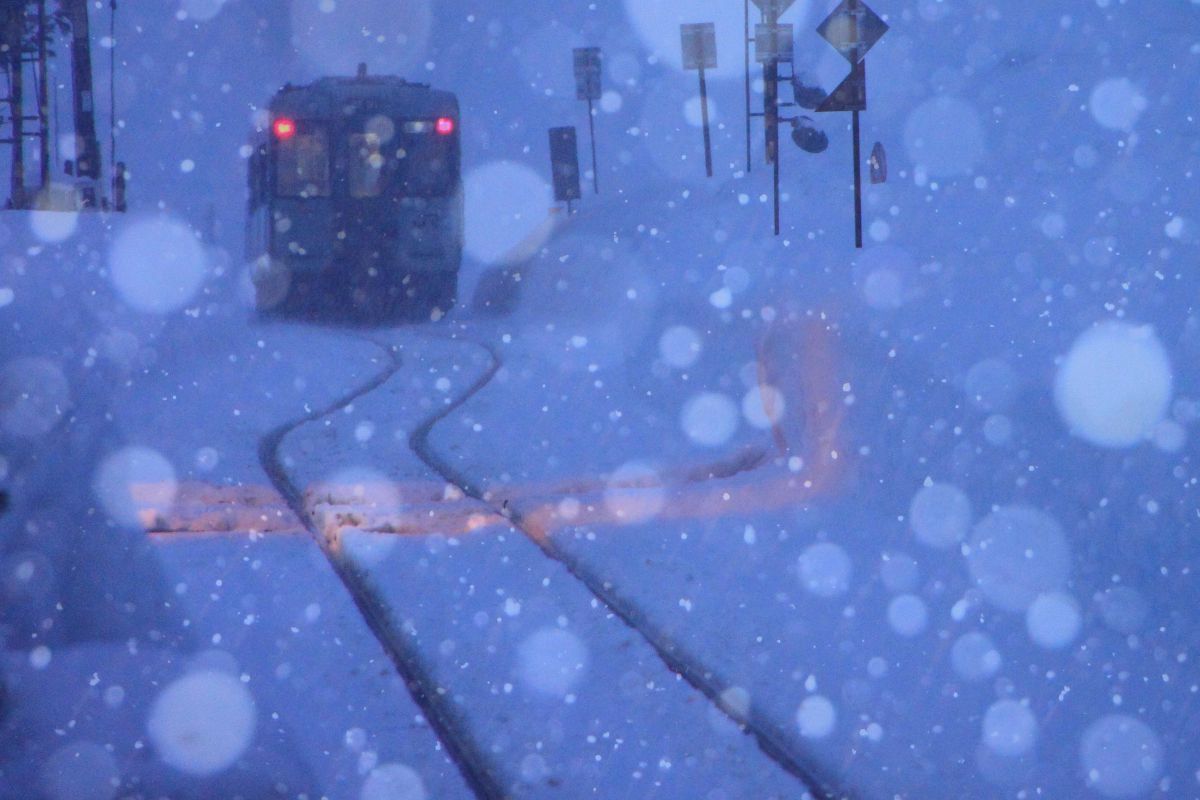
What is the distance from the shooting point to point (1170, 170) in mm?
9688

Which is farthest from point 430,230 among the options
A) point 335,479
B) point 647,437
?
point 335,479

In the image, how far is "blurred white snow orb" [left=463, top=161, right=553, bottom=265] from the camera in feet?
169

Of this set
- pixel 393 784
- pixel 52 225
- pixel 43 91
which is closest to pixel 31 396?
pixel 393 784

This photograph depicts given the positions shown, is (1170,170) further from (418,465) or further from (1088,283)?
(418,465)

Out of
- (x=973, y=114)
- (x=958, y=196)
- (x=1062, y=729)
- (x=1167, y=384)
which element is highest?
(x=973, y=114)

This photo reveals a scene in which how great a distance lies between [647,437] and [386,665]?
4790mm

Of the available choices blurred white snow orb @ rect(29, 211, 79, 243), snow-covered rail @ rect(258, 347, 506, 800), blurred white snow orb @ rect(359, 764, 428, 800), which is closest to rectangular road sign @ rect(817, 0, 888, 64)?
snow-covered rail @ rect(258, 347, 506, 800)

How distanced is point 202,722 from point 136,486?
371 centimetres

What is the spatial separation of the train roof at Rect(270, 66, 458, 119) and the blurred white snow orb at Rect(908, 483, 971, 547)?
12813mm

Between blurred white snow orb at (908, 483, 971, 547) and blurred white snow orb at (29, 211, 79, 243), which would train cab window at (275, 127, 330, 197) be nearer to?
blurred white snow orb at (29, 211, 79, 243)

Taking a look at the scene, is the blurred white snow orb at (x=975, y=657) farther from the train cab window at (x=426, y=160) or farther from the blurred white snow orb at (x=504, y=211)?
the blurred white snow orb at (x=504, y=211)

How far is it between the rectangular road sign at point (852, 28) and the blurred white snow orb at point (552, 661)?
625 cm

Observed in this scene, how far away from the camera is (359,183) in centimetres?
1769

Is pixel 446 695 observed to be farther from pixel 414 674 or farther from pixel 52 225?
pixel 52 225
